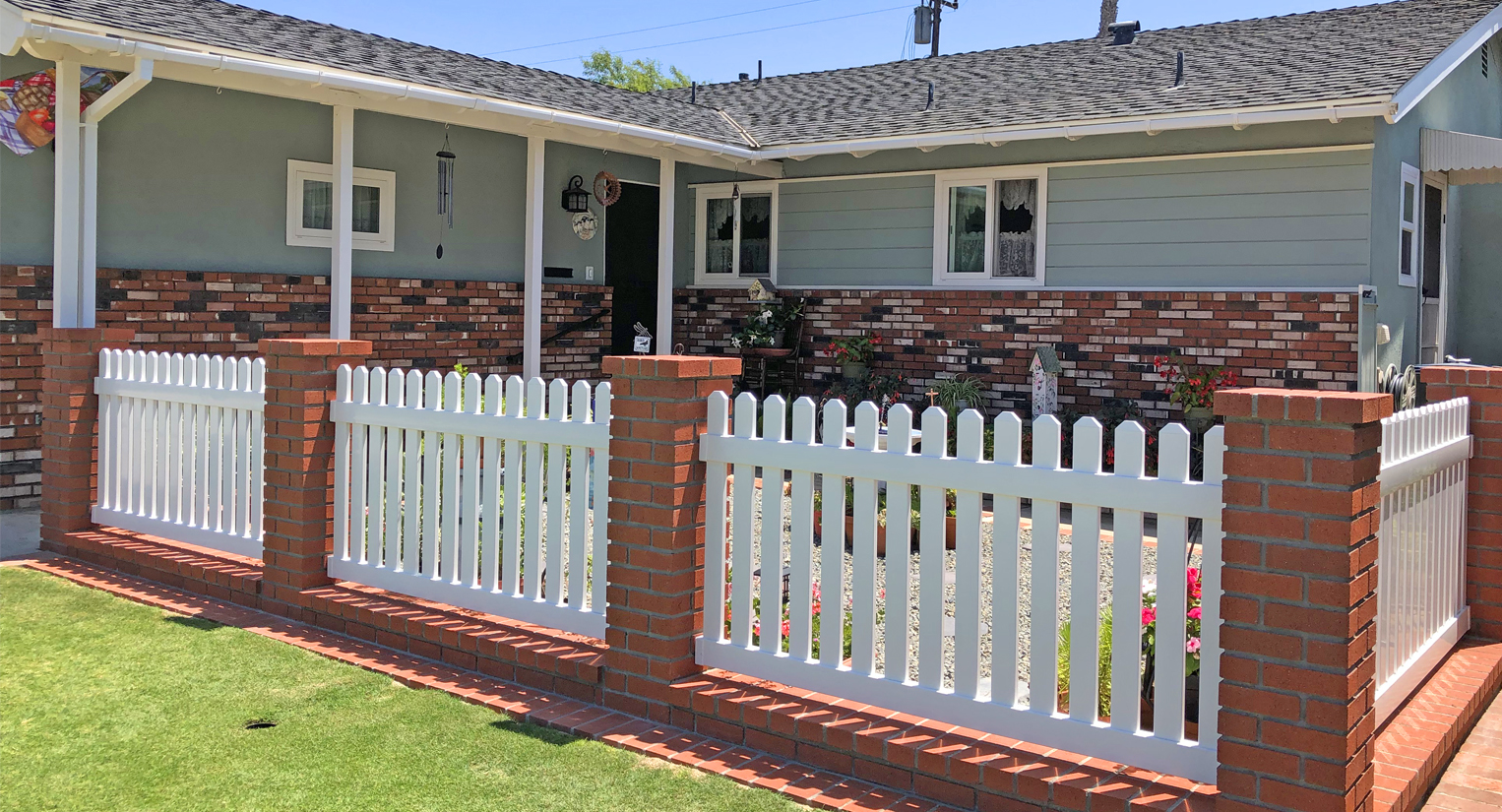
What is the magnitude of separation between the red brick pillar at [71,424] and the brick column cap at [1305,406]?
611 centimetres

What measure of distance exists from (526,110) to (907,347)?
4670 millimetres

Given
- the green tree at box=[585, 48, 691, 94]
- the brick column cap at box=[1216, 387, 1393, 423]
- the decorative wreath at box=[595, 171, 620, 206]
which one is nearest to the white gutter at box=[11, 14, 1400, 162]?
the decorative wreath at box=[595, 171, 620, 206]

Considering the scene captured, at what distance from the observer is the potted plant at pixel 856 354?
12.8 meters

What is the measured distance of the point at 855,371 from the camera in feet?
42.3

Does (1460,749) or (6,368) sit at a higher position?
(6,368)

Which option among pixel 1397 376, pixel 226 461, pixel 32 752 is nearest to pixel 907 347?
pixel 1397 376

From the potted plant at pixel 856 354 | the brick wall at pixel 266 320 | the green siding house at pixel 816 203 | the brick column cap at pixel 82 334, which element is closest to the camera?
the brick column cap at pixel 82 334

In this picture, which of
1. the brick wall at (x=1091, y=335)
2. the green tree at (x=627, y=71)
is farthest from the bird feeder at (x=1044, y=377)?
the green tree at (x=627, y=71)

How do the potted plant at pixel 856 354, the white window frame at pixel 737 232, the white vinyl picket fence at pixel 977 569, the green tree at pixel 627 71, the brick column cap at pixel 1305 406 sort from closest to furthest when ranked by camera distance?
the brick column cap at pixel 1305 406
the white vinyl picket fence at pixel 977 569
the potted plant at pixel 856 354
the white window frame at pixel 737 232
the green tree at pixel 627 71

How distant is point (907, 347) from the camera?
12.6m

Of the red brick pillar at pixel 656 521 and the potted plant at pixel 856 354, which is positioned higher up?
the potted plant at pixel 856 354

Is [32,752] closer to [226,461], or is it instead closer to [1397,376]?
[226,461]

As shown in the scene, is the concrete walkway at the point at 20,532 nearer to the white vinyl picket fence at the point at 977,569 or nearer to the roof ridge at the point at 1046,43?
the white vinyl picket fence at the point at 977,569

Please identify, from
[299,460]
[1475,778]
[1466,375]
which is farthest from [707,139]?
[1475,778]
